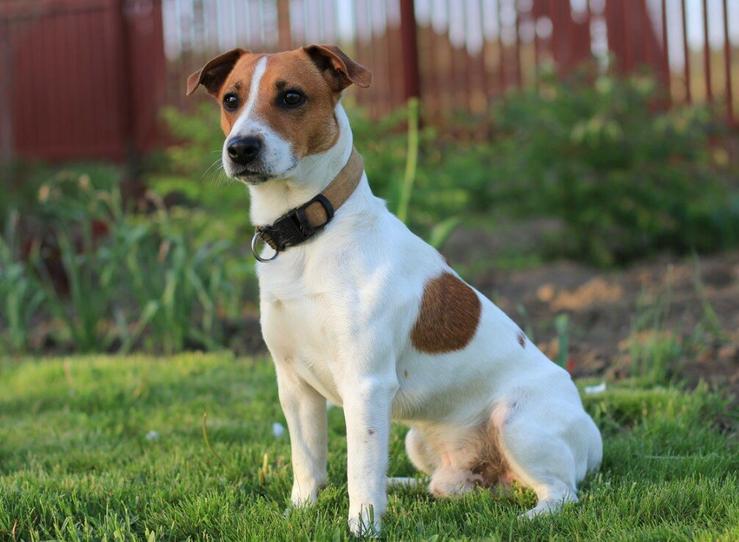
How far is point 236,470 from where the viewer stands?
140 inches

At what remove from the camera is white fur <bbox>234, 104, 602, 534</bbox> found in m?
2.90

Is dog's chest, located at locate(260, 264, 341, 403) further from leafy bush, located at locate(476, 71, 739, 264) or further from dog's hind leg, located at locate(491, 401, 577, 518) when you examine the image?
leafy bush, located at locate(476, 71, 739, 264)

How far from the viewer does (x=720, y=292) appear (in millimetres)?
6254

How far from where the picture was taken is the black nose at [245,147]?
282 centimetres

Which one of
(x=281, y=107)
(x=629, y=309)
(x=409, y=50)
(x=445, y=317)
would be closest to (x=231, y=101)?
(x=281, y=107)

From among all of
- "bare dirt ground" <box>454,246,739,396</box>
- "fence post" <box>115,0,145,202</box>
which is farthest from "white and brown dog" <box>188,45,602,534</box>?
"fence post" <box>115,0,145,202</box>

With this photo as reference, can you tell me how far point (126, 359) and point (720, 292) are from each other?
3758mm

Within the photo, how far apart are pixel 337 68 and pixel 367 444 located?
120cm

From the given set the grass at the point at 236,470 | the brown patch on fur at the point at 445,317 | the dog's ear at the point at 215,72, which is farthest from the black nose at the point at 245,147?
the grass at the point at 236,470

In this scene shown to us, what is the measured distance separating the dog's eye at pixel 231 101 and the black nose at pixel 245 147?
256 mm

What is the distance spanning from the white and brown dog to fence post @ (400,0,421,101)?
219 inches

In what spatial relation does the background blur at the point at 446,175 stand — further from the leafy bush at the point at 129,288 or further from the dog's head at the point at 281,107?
the dog's head at the point at 281,107

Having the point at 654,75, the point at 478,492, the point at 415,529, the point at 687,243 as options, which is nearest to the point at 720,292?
the point at 687,243

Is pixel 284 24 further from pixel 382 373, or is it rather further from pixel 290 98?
pixel 382 373
